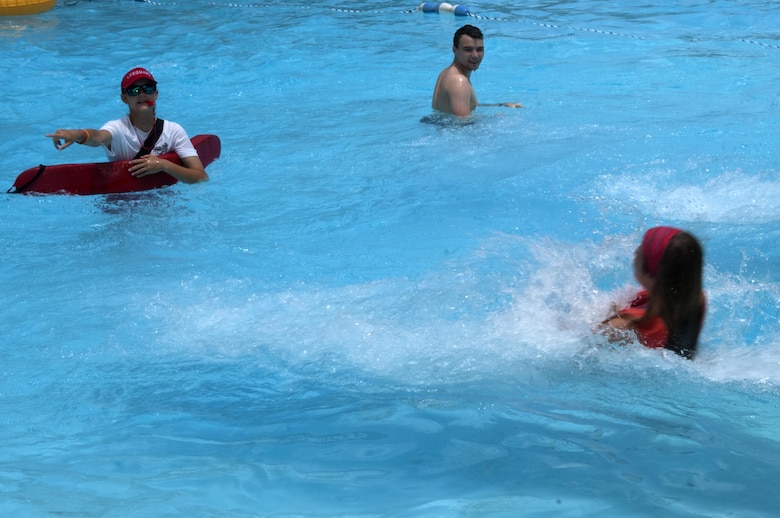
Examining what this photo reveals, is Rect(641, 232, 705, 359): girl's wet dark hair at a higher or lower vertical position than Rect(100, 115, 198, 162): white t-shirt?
lower

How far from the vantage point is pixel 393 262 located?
231 inches

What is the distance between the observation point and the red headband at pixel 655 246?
12.0 feet

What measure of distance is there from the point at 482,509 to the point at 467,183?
4.31 m

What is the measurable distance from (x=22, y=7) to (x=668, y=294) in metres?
13.4

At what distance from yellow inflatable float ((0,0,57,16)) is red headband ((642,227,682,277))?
1307 cm

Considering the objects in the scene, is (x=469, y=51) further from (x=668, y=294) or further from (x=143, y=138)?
(x=668, y=294)

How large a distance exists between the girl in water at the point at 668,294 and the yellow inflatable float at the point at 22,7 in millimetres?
12994

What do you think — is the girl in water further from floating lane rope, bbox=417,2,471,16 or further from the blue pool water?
floating lane rope, bbox=417,2,471,16

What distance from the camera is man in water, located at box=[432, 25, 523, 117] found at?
793 centimetres

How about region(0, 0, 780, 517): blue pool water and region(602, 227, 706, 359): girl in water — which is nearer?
region(0, 0, 780, 517): blue pool water

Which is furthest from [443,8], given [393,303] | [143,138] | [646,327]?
[646,327]

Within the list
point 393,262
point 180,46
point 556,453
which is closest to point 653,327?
point 556,453

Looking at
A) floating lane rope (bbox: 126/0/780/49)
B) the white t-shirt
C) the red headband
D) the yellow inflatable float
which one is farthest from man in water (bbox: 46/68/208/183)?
the yellow inflatable float

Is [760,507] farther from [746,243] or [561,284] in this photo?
[746,243]
